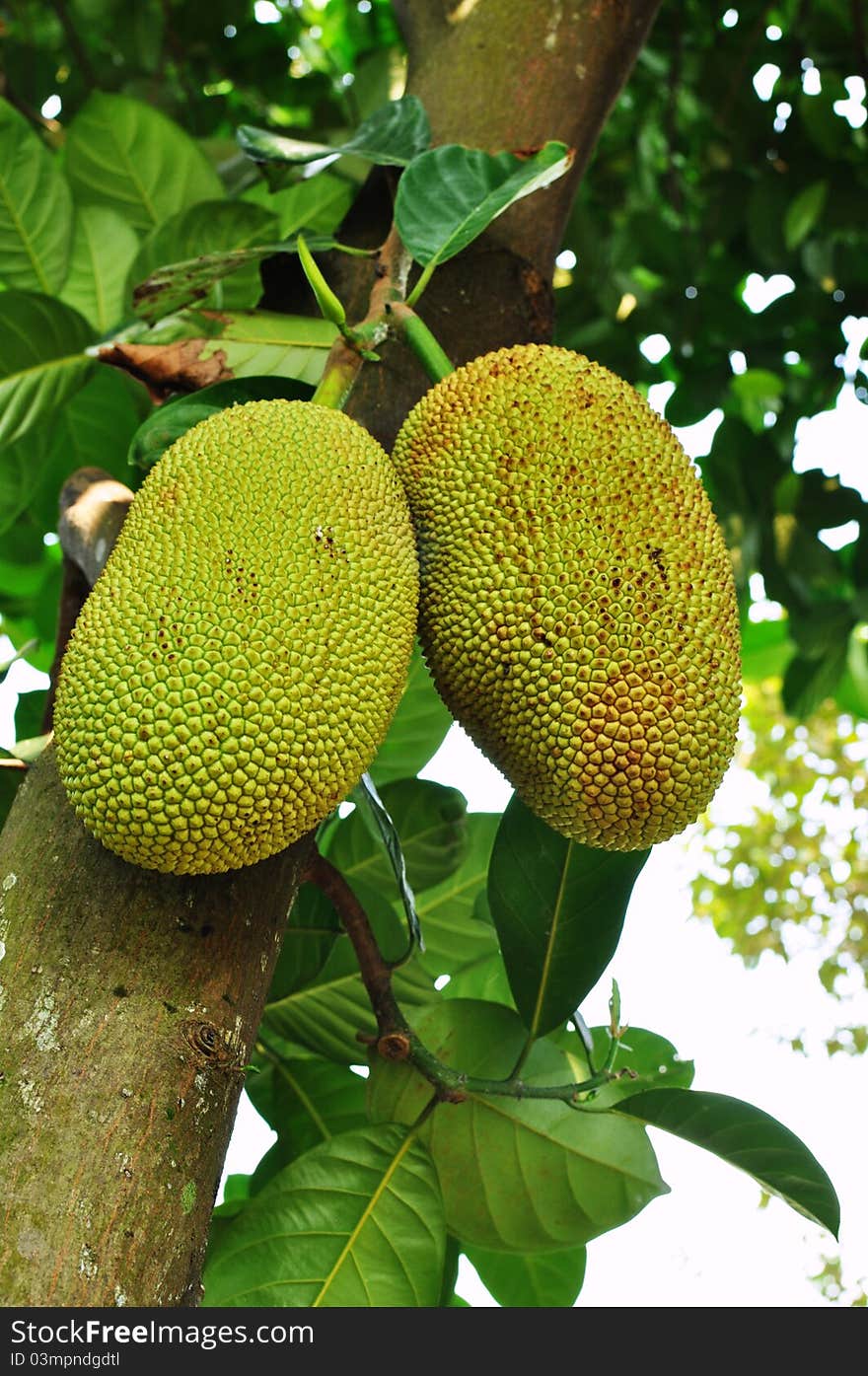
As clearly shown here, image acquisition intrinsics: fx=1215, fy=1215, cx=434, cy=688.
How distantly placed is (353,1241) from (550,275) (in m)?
0.86

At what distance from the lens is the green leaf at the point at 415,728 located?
1.22 metres

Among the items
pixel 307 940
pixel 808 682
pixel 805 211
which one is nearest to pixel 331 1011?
pixel 307 940

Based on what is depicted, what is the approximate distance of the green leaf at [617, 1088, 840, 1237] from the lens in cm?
80

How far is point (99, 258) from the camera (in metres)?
1.37

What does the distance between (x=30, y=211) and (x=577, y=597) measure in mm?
891

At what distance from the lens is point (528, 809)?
2.96ft

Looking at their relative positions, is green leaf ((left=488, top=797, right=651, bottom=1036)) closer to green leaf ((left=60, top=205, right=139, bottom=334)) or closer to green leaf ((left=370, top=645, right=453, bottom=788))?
green leaf ((left=370, top=645, right=453, bottom=788))

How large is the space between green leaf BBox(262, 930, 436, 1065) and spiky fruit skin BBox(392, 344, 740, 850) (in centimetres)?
30

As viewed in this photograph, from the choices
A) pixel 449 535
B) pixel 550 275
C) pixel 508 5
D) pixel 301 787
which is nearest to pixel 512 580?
pixel 449 535

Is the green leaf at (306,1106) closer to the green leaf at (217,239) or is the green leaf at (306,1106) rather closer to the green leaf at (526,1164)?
the green leaf at (526,1164)

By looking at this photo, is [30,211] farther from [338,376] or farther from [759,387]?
[759,387]

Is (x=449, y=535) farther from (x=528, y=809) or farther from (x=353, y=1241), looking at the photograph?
(x=353, y=1241)
